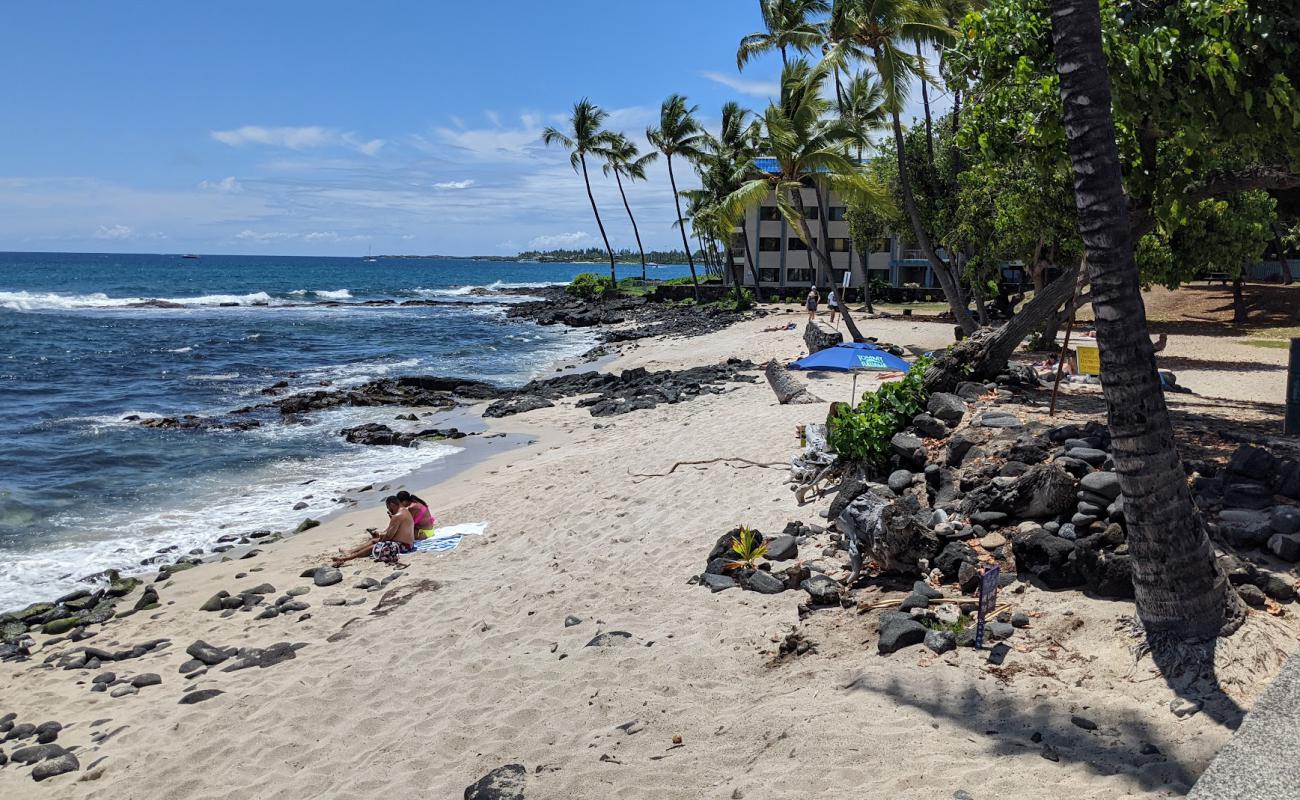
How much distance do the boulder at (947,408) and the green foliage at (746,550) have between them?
3.37 metres

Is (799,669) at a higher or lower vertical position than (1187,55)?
lower

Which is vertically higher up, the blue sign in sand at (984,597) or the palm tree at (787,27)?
the palm tree at (787,27)

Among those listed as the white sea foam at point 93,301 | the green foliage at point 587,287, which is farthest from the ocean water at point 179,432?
the green foliage at point 587,287

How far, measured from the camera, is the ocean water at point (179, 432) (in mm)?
13594

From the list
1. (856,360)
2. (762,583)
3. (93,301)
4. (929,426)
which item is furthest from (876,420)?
(93,301)

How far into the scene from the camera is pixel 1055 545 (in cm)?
683

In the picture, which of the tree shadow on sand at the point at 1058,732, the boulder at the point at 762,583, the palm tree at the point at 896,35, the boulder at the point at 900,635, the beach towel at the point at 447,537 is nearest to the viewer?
the tree shadow on sand at the point at 1058,732

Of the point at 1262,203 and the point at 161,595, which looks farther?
the point at 1262,203

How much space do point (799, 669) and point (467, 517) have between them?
24.4 feet

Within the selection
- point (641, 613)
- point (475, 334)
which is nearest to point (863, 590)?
point (641, 613)

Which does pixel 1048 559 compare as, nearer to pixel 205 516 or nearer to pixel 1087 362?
pixel 1087 362

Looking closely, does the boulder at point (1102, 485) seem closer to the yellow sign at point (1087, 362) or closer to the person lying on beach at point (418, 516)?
the yellow sign at point (1087, 362)

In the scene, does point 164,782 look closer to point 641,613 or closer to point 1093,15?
point 641,613

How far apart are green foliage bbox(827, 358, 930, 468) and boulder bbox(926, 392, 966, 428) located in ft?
0.63
